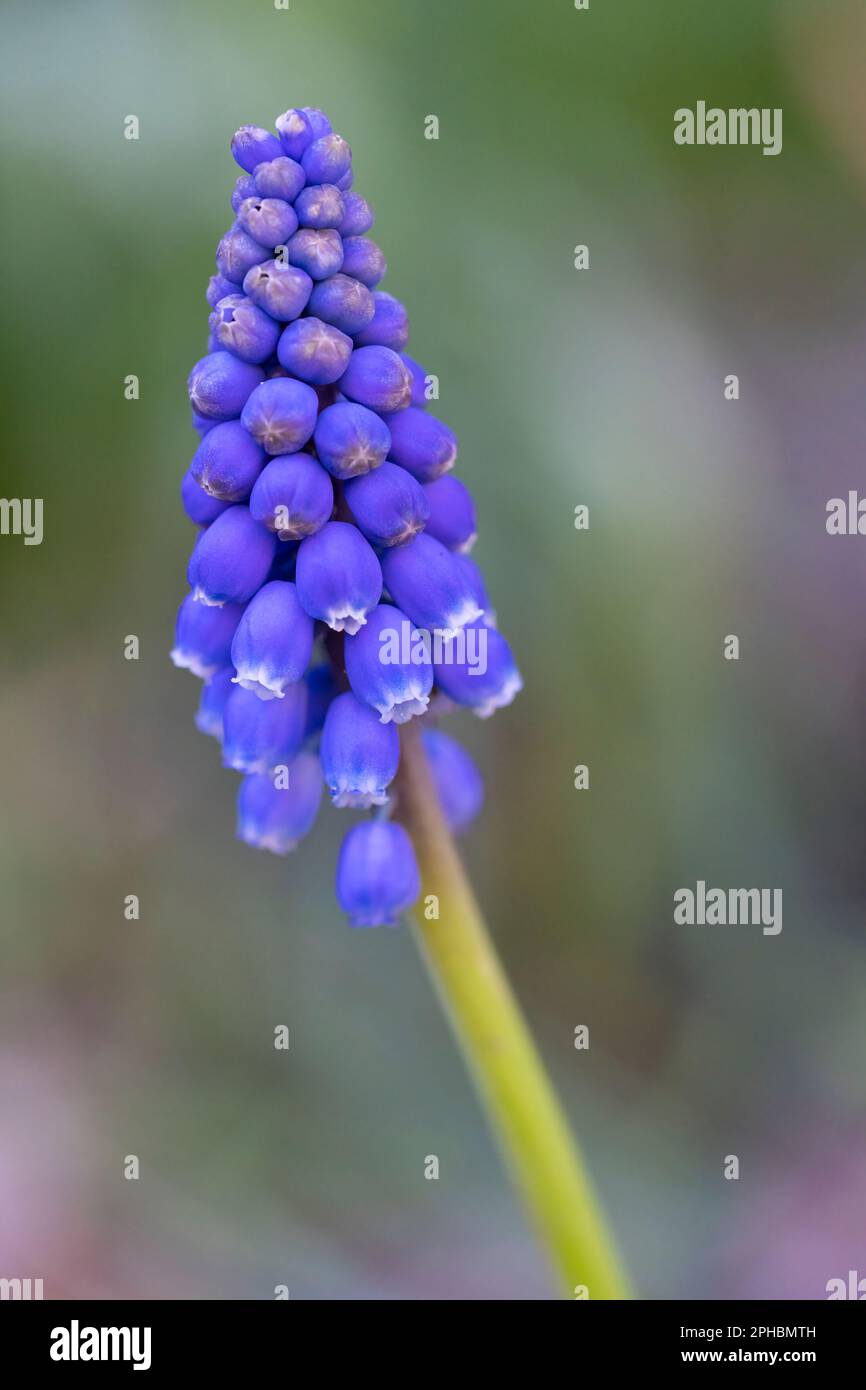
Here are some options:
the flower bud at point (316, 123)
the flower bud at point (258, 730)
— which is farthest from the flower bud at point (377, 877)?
the flower bud at point (316, 123)

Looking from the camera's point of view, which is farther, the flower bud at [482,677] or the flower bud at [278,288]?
the flower bud at [482,677]

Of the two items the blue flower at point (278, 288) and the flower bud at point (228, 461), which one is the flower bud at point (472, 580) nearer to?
the flower bud at point (228, 461)

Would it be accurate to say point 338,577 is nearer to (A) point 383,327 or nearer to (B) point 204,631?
(B) point 204,631

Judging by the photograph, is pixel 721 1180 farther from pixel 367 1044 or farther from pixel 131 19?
pixel 131 19

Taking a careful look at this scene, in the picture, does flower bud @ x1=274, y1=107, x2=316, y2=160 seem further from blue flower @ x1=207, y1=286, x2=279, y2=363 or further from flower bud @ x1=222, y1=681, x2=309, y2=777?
flower bud @ x1=222, y1=681, x2=309, y2=777

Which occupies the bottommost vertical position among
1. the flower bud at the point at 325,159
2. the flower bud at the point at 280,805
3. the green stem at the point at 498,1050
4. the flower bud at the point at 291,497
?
the green stem at the point at 498,1050
